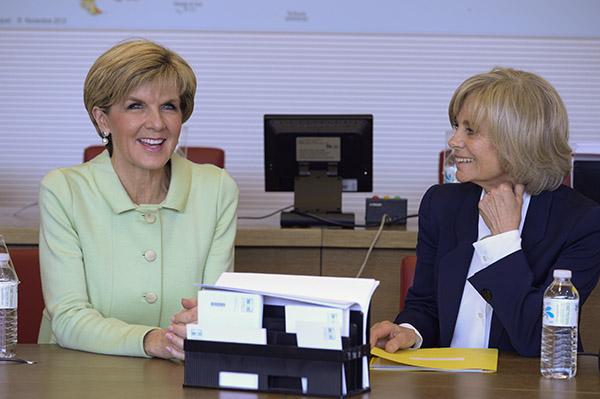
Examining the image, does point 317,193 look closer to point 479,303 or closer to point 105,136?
point 105,136

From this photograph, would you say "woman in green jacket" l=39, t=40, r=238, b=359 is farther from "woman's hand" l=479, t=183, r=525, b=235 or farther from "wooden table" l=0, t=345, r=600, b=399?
"woman's hand" l=479, t=183, r=525, b=235

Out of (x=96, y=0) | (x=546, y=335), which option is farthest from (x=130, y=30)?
(x=546, y=335)

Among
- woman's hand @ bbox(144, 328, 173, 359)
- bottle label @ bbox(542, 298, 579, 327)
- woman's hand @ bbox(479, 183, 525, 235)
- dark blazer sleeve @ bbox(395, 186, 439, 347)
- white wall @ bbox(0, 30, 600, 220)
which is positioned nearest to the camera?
bottle label @ bbox(542, 298, 579, 327)

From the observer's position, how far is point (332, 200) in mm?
4172

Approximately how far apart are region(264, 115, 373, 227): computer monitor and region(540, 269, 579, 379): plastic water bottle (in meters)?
1.97

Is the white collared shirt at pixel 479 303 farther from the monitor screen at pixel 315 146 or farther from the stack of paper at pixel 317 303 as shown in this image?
the monitor screen at pixel 315 146

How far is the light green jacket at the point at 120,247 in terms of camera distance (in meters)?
2.38

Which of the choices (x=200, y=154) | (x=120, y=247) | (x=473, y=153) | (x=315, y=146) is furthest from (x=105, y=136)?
(x=200, y=154)

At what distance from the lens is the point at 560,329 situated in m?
2.00

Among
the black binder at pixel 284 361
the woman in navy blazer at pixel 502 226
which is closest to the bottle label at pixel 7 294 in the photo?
the black binder at pixel 284 361

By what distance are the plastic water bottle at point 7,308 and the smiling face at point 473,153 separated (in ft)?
3.59

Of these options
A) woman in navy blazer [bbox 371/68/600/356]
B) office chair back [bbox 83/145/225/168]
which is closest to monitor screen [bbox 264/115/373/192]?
office chair back [bbox 83/145/225/168]

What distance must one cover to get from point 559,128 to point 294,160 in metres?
1.83

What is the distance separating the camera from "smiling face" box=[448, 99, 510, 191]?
2445 mm
